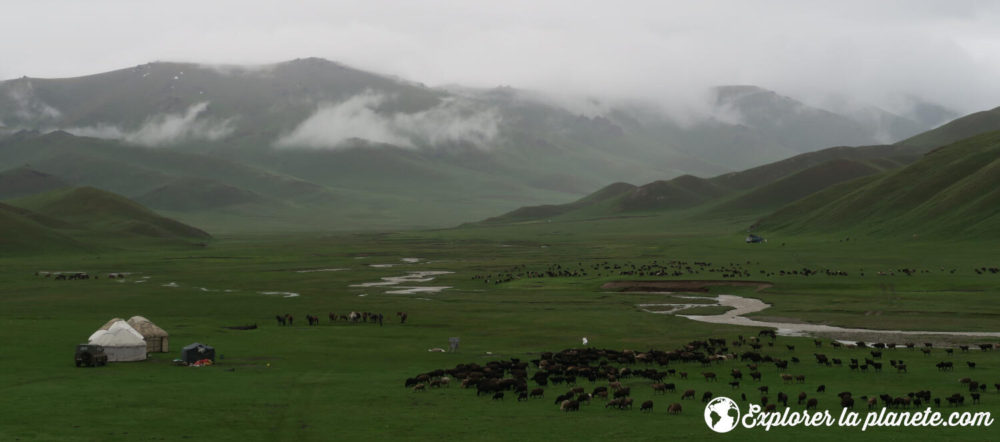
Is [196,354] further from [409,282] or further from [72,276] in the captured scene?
[72,276]

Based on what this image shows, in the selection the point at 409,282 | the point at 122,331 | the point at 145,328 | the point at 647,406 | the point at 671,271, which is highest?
the point at 671,271

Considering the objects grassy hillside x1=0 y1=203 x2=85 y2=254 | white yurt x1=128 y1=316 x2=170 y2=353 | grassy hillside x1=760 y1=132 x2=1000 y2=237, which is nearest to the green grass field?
white yurt x1=128 y1=316 x2=170 y2=353

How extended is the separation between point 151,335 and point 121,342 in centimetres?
401

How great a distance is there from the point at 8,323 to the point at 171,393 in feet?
119

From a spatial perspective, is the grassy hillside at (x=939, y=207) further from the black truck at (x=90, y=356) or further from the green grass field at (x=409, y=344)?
the black truck at (x=90, y=356)

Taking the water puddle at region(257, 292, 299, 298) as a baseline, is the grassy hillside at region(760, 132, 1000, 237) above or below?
above

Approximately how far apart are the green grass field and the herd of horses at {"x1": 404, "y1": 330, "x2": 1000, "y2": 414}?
1.98ft

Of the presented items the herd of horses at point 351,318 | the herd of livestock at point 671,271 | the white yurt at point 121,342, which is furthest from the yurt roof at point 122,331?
the herd of livestock at point 671,271

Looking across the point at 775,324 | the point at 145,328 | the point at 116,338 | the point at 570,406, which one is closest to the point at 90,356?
the point at 116,338

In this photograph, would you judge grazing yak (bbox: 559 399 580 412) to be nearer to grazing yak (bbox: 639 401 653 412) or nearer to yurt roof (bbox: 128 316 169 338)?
grazing yak (bbox: 639 401 653 412)

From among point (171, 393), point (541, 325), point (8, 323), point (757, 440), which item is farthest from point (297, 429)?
point (8, 323)

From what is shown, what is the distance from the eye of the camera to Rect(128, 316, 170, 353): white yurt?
6041cm

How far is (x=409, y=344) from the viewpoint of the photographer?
214 feet

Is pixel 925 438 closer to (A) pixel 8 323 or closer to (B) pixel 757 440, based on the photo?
(B) pixel 757 440
